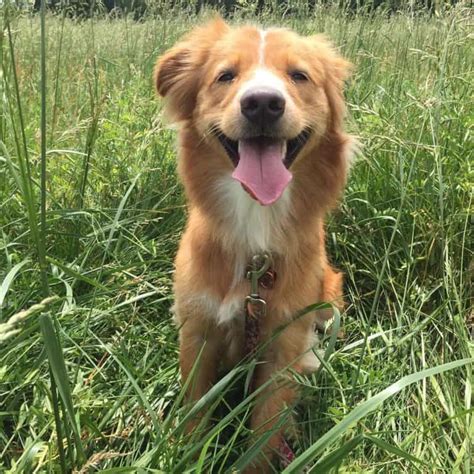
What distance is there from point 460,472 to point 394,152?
5.44 ft

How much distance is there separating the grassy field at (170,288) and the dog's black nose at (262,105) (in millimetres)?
373

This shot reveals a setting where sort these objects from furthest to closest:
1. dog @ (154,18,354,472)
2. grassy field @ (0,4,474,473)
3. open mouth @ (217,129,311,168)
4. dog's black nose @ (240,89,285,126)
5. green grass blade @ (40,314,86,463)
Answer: open mouth @ (217,129,311,168) → dog @ (154,18,354,472) → dog's black nose @ (240,89,285,126) → grassy field @ (0,4,474,473) → green grass blade @ (40,314,86,463)

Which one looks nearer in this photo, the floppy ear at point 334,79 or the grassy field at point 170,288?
the grassy field at point 170,288

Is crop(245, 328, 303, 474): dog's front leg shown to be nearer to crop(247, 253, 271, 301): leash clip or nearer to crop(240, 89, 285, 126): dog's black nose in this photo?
crop(247, 253, 271, 301): leash clip

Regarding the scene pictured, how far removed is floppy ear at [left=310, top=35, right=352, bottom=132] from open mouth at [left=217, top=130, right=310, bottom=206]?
30cm

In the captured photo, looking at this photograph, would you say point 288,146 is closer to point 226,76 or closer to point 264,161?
point 264,161

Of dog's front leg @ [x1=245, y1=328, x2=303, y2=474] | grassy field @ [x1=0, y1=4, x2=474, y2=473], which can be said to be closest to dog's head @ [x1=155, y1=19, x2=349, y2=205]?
grassy field @ [x1=0, y1=4, x2=474, y2=473]

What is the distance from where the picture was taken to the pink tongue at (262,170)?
6.37 ft

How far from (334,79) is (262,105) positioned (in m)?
0.74

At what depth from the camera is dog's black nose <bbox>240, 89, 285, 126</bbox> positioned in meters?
1.90

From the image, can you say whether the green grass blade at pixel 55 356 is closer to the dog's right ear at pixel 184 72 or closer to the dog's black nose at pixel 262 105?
the dog's black nose at pixel 262 105

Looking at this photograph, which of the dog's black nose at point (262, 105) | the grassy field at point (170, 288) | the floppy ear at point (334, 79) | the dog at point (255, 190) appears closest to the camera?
the grassy field at point (170, 288)

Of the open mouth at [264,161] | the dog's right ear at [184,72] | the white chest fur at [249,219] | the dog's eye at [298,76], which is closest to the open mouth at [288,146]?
the open mouth at [264,161]

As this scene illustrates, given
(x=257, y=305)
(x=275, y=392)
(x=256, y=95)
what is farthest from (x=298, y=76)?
(x=275, y=392)
